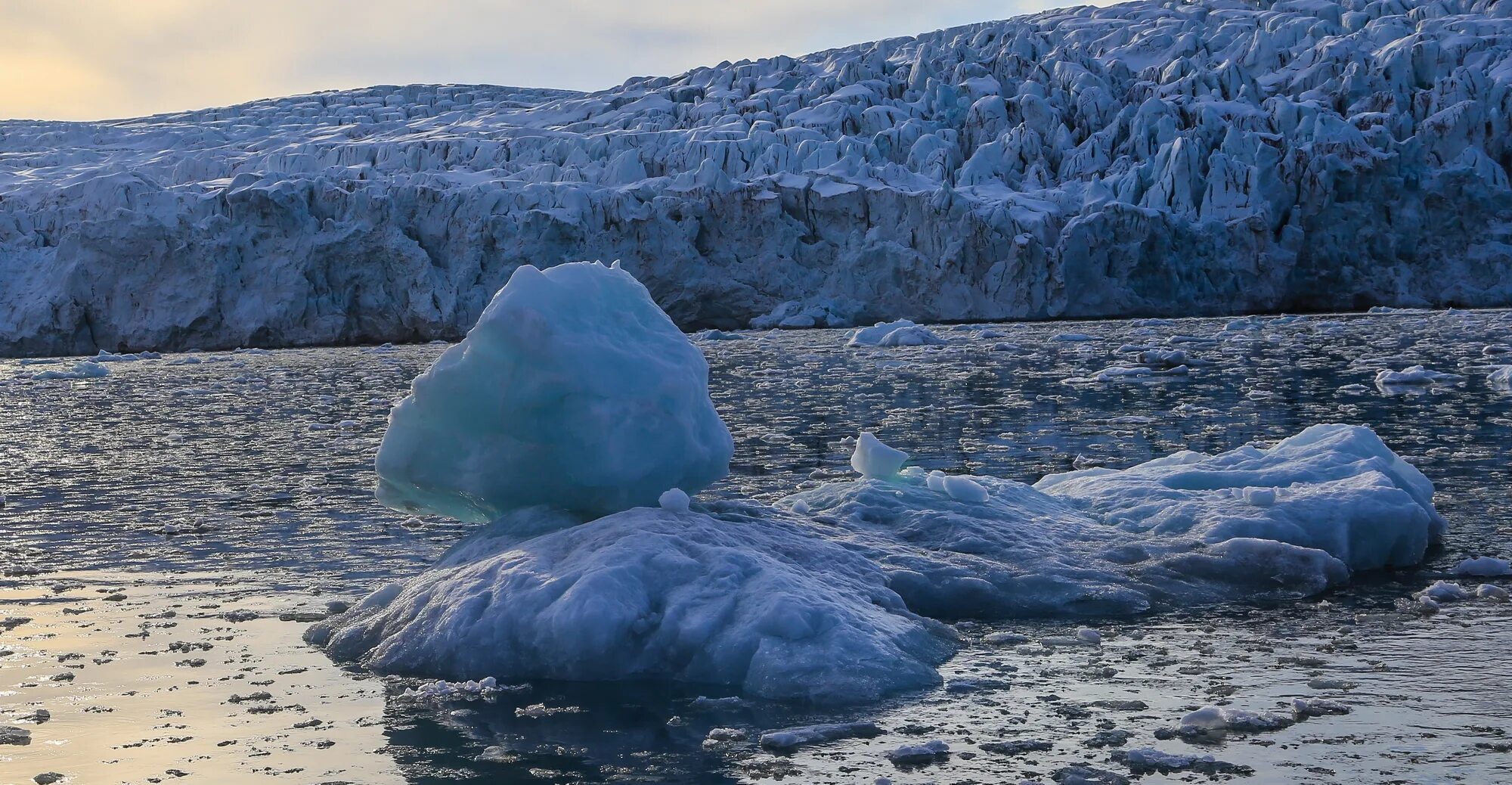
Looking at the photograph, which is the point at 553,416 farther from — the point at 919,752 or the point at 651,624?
the point at 919,752

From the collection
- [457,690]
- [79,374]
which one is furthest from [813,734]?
[79,374]

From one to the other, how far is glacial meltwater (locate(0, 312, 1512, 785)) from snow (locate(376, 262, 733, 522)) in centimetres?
64

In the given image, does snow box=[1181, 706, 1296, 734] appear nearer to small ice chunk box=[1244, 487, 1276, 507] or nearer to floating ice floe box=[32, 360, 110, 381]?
small ice chunk box=[1244, 487, 1276, 507]

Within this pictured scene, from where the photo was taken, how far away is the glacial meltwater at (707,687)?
360 centimetres

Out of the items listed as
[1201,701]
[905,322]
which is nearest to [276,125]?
[905,322]

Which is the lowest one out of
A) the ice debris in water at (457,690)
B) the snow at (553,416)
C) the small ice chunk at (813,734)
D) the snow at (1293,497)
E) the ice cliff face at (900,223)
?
the ice debris in water at (457,690)

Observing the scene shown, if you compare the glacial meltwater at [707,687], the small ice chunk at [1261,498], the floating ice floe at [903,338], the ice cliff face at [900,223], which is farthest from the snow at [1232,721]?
the ice cliff face at [900,223]

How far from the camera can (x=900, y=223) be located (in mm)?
38188

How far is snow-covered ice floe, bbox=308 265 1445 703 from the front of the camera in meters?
4.66

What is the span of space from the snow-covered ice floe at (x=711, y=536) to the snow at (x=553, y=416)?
1 cm

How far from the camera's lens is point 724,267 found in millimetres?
39781

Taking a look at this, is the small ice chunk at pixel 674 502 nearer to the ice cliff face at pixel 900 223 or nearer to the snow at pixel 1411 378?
the snow at pixel 1411 378

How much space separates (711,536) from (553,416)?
110 cm

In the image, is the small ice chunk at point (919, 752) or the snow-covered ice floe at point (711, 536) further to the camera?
the snow-covered ice floe at point (711, 536)
